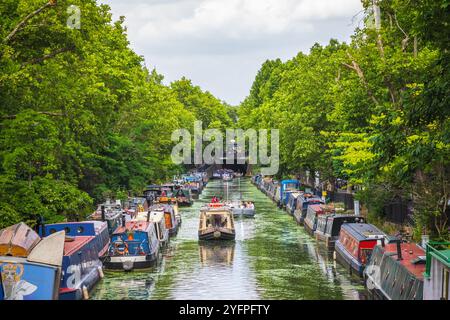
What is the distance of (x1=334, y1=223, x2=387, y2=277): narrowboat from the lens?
38.5 meters

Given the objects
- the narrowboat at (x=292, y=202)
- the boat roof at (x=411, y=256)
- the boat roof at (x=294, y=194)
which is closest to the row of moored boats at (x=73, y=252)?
the boat roof at (x=411, y=256)

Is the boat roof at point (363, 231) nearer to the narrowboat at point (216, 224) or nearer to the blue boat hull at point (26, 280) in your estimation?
the narrowboat at point (216, 224)

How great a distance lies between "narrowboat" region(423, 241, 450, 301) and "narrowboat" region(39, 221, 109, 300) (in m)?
14.6

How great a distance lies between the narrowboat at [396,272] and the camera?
28047mm

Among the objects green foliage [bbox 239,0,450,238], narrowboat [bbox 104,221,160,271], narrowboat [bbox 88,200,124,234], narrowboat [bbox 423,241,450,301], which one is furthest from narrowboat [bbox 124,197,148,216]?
narrowboat [bbox 423,241,450,301]

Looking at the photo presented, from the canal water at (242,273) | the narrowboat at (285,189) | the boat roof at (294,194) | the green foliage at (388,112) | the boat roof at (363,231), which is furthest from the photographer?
the narrowboat at (285,189)

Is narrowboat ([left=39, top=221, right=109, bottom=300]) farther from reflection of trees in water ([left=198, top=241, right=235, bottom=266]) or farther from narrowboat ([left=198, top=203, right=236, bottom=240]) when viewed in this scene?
narrowboat ([left=198, top=203, right=236, bottom=240])

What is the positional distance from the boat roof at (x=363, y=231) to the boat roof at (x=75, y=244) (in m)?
13.9

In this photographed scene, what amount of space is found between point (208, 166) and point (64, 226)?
5428 inches

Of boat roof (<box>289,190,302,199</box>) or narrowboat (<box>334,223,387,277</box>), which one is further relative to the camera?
boat roof (<box>289,190,302,199</box>)

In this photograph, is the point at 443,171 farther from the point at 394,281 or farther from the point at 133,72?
the point at 133,72

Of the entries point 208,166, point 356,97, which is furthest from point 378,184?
point 208,166
